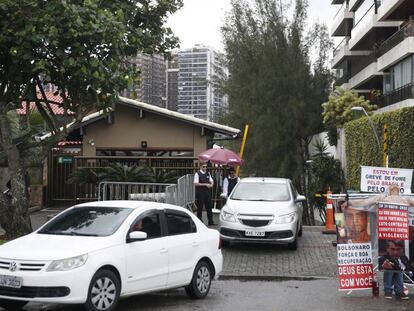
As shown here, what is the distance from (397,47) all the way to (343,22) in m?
20.6

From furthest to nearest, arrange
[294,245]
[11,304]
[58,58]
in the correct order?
[294,245] → [58,58] → [11,304]

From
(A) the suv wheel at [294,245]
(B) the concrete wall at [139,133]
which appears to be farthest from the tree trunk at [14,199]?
(B) the concrete wall at [139,133]

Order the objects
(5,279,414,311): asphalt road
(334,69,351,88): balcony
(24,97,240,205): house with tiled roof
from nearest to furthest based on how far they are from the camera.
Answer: (5,279,414,311): asphalt road, (24,97,240,205): house with tiled roof, (334,69,351,88): balcony

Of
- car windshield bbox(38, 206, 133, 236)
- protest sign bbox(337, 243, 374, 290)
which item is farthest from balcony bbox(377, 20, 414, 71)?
car windshield bbox(38, 206, 133, 236)

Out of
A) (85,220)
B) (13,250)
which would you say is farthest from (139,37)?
(13,250)

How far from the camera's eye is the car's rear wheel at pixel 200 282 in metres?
9.59

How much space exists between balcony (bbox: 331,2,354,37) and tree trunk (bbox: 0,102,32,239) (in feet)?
143

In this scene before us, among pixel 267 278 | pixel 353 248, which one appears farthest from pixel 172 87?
pixel 353 248

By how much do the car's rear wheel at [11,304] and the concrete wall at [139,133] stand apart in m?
15.5

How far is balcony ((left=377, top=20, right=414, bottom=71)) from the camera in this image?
106 ft

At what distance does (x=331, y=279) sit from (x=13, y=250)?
6.04m

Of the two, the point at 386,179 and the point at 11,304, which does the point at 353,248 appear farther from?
the point at 11,304

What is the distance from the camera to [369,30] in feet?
140

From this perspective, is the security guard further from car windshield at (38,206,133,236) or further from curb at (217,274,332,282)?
car windshield at (38,206,133,236)
